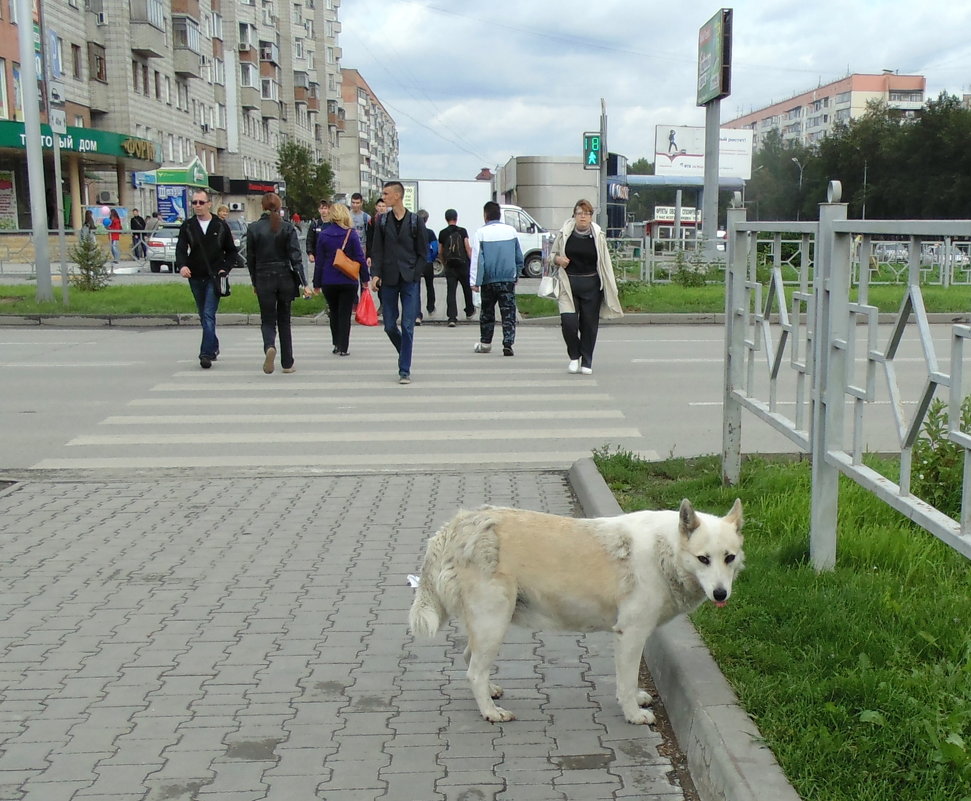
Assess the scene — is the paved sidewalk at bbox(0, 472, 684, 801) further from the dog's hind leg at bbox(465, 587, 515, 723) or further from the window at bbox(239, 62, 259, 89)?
the window at bbox(239, 62, 259, 89)

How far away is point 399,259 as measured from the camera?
Result: 11562 millimetres

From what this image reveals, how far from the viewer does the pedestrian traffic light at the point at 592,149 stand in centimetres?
2545

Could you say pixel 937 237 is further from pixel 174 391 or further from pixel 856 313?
pixel 174 391

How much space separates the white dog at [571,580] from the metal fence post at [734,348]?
105 inches

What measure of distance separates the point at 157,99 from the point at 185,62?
469cm

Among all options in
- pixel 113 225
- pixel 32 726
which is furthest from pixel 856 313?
pixel 113 225

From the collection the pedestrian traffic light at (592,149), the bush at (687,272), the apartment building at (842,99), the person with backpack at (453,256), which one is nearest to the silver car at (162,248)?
the pedestrian traffic light at (592,149)

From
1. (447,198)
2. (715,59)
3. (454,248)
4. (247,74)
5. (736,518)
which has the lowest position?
(736,518)

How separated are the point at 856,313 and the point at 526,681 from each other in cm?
213

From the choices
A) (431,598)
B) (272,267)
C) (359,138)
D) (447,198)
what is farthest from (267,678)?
(359,138)

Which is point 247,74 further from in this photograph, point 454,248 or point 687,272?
point 454,248

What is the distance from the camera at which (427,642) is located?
4.71 metres

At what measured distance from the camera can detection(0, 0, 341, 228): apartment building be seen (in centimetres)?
4338

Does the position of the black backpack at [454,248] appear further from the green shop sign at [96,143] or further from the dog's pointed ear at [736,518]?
the green shop sign at [96,143]
